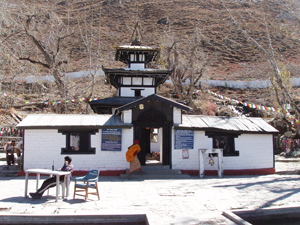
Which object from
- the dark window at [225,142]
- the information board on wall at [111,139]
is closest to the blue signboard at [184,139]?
the dark window at [225,142]

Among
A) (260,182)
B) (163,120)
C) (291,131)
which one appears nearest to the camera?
(260,182)

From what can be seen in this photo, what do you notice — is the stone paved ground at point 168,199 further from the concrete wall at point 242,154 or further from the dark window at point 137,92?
the dark window at point 137,92

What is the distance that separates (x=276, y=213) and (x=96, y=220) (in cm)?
502

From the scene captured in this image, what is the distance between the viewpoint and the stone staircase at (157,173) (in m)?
12.9

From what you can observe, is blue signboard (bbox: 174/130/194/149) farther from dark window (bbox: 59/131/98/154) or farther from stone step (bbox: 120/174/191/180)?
dark window (bbox: 59/131/98/154)

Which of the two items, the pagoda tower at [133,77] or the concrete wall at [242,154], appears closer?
the concrete wall at [242,154]

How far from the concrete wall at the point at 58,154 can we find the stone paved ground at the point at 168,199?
1.02 metres

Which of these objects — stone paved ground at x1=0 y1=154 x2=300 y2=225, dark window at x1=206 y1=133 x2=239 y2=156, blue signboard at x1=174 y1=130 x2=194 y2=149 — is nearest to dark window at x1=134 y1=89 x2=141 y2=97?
blue signboard at x1=174 y1=130 x2=194 y2=149

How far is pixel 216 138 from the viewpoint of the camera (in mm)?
14453

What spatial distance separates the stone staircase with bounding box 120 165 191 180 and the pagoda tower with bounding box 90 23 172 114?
246 inches

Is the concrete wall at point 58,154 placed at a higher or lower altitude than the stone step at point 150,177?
higher

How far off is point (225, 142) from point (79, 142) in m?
Answer: 7.51

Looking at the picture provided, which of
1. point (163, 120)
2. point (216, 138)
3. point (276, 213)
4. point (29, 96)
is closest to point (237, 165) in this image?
point (216, 138)

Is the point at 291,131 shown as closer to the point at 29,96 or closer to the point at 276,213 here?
the point at 276,213
